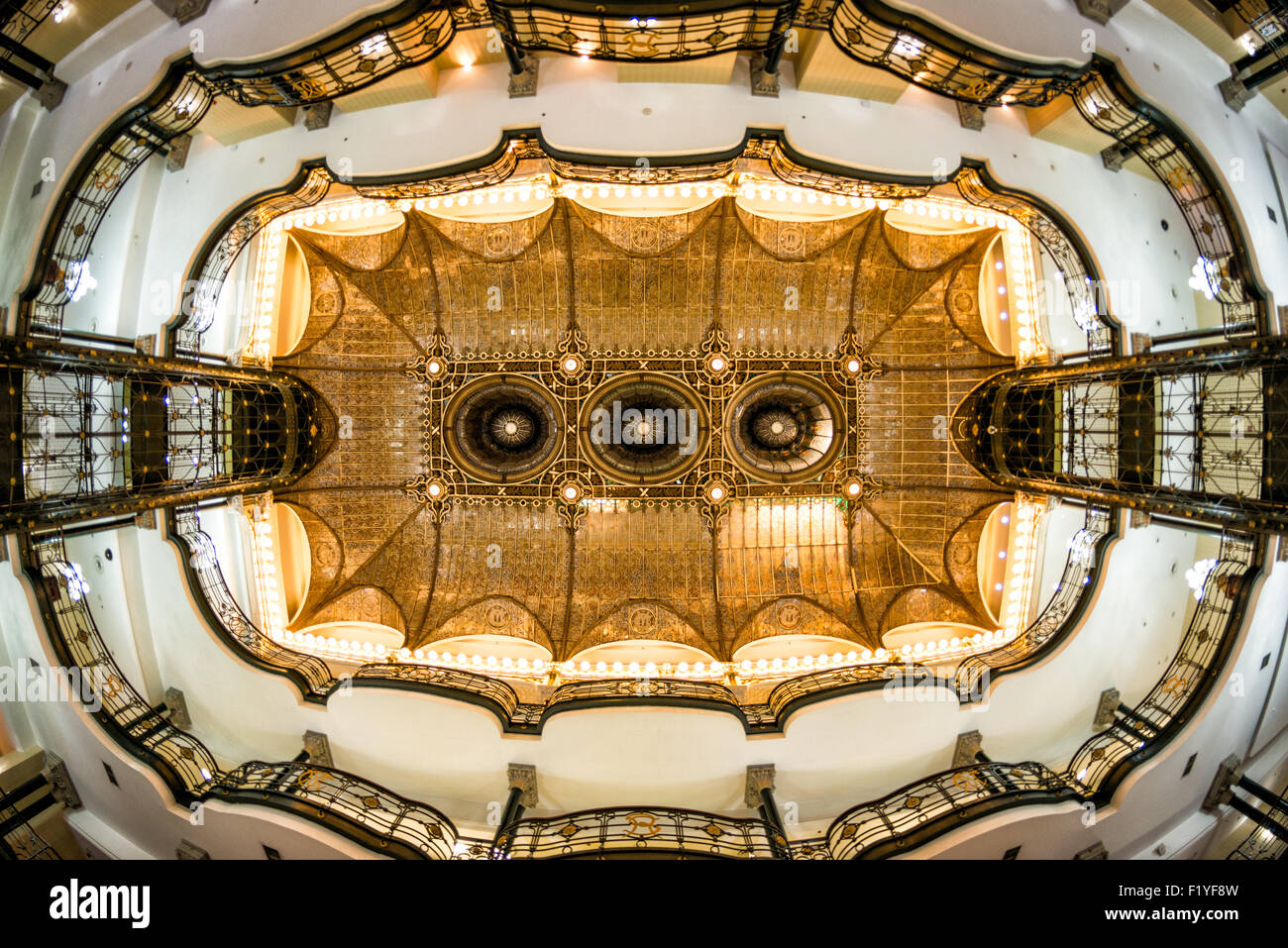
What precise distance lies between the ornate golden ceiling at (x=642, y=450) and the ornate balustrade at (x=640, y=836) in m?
4.54

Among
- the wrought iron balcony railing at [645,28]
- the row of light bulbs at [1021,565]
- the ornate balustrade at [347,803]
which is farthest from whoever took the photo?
the row of light bulbs at [1021,565]

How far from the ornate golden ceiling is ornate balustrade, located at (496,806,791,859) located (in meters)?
4.54

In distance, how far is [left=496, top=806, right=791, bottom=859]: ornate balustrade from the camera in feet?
27.4

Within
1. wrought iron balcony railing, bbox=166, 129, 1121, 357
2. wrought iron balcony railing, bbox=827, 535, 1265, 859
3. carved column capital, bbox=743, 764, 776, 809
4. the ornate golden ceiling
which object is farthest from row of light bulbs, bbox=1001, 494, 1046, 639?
carved column capital, bbox=743, 764, 776, 809

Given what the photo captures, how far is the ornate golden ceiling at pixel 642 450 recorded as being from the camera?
12992mm

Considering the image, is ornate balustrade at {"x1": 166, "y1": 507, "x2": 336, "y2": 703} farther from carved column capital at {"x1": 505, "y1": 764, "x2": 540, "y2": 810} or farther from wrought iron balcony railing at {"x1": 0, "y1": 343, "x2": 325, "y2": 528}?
carved column capital at {"x1": 505, "y1": 764, "x2": 540, "y2": 810}

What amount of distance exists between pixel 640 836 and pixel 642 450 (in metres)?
7.77

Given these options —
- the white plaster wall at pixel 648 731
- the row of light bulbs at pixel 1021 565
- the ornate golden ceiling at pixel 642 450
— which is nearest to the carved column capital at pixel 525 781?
the white plaster wall at pixel 648 731

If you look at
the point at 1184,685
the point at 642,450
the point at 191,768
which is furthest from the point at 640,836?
the point at 1184,685

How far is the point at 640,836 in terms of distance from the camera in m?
8.72

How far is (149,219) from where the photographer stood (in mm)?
9453

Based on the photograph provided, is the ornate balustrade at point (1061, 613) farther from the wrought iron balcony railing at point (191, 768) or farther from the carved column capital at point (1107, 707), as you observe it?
the wrought iron balcony railing at point (191, 768)

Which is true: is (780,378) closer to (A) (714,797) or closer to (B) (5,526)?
(A) (714,797)

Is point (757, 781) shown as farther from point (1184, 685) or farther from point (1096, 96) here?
point (1096, 96)
